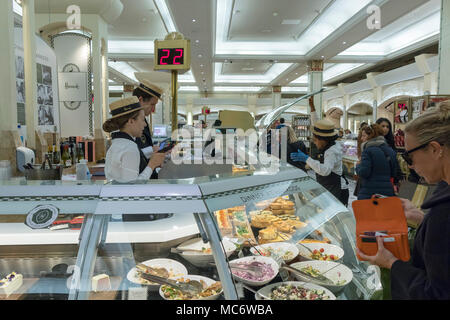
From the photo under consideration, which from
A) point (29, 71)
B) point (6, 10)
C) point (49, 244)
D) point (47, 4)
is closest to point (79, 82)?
point (47, 4)

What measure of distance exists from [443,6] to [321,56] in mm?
6546

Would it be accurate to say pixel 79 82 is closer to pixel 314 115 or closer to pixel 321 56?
pixel 314 115

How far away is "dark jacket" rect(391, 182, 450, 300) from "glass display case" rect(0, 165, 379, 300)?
478mm

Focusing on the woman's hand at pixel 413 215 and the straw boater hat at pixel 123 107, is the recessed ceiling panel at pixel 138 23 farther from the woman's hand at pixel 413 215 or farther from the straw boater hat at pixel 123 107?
the woman's hand at pixel 413 215

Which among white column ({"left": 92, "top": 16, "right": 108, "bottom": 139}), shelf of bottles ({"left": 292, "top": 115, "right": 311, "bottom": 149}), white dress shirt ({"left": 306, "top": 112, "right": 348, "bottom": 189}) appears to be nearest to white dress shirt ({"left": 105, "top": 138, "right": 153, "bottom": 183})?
white dress shirt ({"left": 306, "top": 112, "right": 348, "bottom": 189})

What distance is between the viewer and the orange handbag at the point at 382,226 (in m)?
1.21

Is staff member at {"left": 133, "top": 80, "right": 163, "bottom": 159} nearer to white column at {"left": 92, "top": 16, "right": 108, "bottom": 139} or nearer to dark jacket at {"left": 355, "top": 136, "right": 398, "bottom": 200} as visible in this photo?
dark jacket at {"left": 355, "top": 136, "right": 398, "bottom": 200}

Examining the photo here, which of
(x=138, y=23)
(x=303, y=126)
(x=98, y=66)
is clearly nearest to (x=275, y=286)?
(x=98, y=66)

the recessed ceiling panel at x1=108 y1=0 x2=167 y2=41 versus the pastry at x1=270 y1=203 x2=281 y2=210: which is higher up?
the recessed ceiling panel at x1=108 y1=0 x2=167 y2=41

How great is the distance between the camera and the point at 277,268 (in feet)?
5.70

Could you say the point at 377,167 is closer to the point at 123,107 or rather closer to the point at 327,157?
the point at 327,157

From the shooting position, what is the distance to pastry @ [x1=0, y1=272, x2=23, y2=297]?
1.55 metres

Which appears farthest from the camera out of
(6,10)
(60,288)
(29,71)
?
(29,71)

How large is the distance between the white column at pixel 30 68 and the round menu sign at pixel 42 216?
11.0 ft
